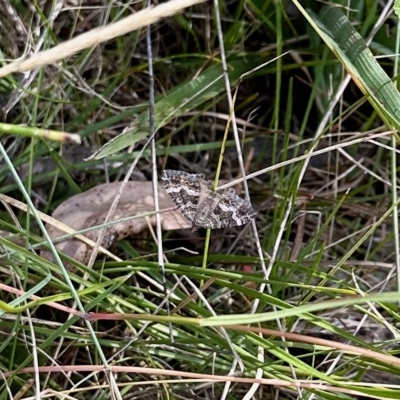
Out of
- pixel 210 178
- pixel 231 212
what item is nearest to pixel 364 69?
pixel 231 212

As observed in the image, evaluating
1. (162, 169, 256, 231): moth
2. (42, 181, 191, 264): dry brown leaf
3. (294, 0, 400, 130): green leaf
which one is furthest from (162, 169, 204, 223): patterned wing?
(294, 0, 400, 130): green leaf

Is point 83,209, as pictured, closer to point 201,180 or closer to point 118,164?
point 118,164

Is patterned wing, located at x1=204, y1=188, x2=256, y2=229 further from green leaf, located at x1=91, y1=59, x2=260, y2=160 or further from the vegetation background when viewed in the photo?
green leaf, located at x1=91, y1=59, x2=260, y2=160

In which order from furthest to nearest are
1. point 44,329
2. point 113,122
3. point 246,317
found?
point 113,122 < point 44,329 < point 246,317

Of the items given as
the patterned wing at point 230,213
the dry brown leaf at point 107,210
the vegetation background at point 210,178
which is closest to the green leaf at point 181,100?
the vegetation background at point 210,178

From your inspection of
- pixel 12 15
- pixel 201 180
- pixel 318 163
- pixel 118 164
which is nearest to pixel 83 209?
pixel 118 164

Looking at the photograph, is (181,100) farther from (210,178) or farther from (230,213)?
(230,213)
